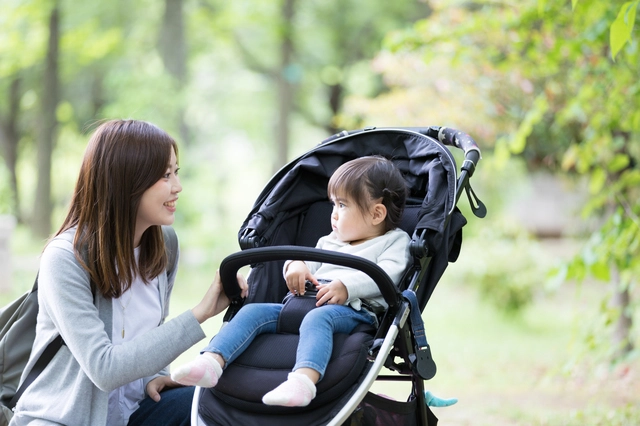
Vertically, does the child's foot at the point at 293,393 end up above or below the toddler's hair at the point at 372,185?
below

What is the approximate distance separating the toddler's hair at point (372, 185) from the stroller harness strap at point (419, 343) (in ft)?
1.42

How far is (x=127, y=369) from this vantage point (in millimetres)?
1942

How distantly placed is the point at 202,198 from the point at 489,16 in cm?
A: 680

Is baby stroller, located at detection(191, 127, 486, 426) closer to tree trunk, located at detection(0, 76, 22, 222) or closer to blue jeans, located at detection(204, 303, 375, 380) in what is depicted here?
blue jeans, located at detection(204, 303, 375, 380)

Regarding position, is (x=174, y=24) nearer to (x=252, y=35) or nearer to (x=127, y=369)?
(x=252, y=35)

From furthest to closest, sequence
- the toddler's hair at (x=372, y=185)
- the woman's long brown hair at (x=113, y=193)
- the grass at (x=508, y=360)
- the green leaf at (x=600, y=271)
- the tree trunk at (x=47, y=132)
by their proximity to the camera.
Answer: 1. the tree trunk at (x=47, y=132)
2. the grass at (x=508, y=360)
3. the green leaf at (x=600, y=271)
4. the toddler's hair at (x=372, y=185)
5. the woman's long brown hair at (x=113, y=193)

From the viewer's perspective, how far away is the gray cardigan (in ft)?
6.36

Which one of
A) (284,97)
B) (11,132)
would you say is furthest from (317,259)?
(11,132)

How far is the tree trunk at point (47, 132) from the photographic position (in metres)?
12.7

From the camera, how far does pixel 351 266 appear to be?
1.83 metres

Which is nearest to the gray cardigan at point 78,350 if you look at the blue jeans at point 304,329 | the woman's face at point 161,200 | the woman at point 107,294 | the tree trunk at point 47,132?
the woman at point 107,294

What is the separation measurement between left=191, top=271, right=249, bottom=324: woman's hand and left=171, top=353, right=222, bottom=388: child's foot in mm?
211

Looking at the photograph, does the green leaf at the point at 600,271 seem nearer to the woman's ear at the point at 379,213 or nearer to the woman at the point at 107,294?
the woman's ear at the point at 379,213

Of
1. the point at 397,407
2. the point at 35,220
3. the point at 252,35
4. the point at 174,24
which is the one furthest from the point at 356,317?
the point at 252,35
